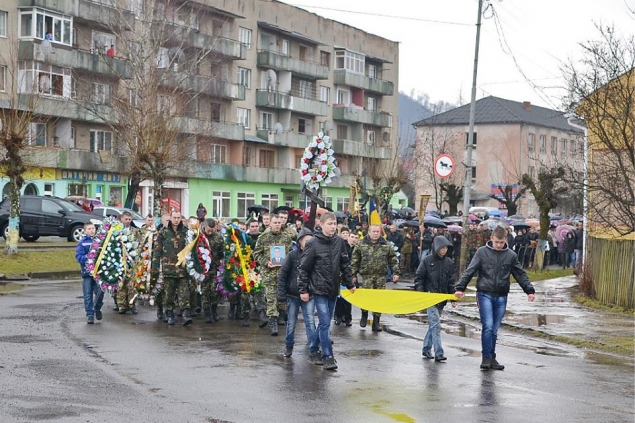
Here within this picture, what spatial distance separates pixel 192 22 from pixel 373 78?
32.1 meters

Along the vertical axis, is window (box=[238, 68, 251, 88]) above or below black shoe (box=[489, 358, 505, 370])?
above

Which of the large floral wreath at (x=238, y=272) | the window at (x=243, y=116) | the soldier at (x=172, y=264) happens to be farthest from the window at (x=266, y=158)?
the soldier at (x=172, y=264)

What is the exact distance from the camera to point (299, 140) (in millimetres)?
78438

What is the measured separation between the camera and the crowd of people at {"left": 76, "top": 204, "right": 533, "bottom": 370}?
13156mm

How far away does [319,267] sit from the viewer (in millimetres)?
13109

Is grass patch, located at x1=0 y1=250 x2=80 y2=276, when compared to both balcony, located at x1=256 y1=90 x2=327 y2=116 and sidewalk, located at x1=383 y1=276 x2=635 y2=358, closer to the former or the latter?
sidewalk, located at x1=383 y1=276 x2=635 y2=358

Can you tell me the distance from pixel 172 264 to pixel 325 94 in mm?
67772

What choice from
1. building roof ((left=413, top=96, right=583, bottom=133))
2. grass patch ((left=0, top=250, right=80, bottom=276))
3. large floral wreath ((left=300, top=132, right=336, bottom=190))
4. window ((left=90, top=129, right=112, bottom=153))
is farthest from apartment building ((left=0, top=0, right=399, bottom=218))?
large floral wreath ((left=300, top=132, right=336, bottom=190))

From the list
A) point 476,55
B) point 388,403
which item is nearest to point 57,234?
point 476,55

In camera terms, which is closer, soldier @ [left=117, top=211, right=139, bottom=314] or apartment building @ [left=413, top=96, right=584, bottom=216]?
soldier @ [left=117, top=211, right=139, bottom=314]

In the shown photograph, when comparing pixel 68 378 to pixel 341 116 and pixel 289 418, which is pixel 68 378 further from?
pixel 341 116

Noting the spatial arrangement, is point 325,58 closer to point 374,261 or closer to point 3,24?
point 3,24

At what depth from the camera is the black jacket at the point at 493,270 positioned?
43.4 feet

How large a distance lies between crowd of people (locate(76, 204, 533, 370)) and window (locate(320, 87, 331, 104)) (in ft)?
203
